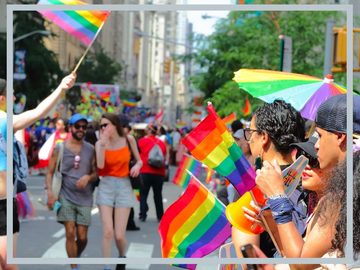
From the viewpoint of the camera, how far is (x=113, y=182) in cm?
1102

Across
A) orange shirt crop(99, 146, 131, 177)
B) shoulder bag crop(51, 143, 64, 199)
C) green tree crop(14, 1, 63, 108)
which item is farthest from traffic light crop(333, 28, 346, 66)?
green tree crop(14, 1, 63, 108)

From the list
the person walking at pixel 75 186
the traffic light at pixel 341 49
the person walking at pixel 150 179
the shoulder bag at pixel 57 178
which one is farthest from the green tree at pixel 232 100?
the shoulder bag at pixel 57 178

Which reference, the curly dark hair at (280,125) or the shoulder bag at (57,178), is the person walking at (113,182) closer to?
the shoulder bag at (57,178)

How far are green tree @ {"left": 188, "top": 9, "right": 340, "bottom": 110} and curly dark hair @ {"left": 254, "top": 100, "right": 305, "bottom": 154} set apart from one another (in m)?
11.7

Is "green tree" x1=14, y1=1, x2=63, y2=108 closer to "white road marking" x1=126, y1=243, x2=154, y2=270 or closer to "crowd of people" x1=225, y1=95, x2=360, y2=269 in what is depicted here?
"white road marking" x1=126, y1=243, x2=154, y2=270

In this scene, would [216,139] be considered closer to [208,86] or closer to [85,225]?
[85,225]

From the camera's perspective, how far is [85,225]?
34.1ft

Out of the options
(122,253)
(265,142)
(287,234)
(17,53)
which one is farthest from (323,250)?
(17,53)

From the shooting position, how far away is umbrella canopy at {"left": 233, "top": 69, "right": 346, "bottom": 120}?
5.63 meters

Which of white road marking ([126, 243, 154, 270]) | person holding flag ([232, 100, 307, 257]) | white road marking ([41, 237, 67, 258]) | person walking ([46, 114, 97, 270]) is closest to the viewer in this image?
person holding flag ([232, 100, 307, 257])

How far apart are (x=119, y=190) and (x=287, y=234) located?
7246 mm

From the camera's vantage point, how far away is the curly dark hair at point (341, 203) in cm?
352

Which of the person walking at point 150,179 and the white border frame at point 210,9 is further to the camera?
the person walking at point 150,179

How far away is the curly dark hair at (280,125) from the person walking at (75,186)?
562 cm
